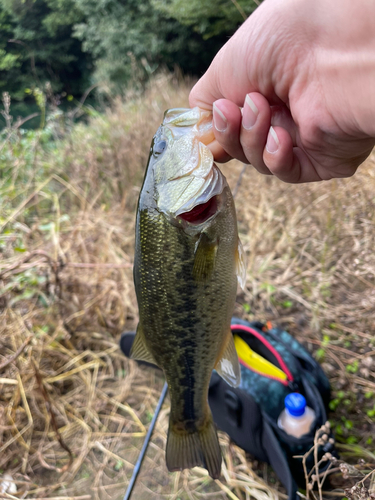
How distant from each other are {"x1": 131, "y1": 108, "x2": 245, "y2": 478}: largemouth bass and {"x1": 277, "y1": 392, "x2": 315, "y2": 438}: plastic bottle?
21.8 inches

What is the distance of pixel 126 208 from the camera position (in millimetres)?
4520

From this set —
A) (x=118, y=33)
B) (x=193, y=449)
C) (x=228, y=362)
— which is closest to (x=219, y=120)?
(x=228, y=362)

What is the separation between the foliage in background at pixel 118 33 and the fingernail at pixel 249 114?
31.9 ft

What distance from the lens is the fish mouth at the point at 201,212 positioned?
1133mm

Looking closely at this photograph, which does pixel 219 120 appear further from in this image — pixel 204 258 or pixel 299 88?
pixel 204 258

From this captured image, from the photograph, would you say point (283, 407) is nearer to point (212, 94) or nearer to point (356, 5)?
point (212, 94)

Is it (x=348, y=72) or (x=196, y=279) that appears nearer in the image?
(x=348, y=72)

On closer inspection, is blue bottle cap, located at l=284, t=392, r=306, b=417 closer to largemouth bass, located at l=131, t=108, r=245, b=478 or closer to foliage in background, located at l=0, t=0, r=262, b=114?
largemouth bass, located at l=131, t=108, r=245, b=478

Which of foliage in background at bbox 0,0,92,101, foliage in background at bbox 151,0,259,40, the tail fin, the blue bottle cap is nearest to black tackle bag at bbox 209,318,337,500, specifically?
the blue bottle cap

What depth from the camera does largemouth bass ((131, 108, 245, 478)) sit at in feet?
3.64

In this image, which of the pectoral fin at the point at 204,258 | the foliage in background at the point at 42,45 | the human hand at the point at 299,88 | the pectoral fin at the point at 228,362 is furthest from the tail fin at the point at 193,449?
the foliage in background at the point at 42,45

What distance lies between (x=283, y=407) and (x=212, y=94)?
1.66 meters

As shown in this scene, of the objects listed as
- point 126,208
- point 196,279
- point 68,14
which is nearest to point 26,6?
point 68,14

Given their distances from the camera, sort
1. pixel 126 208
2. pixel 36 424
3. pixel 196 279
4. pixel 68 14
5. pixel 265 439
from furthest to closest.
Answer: pixel 68 14 → pixel 126 208 → pixel 36 424 → pixel 265 439 → pixel 196 279
